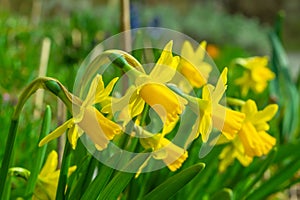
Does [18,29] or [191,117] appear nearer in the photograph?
[191,117]

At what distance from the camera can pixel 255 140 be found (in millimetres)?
773

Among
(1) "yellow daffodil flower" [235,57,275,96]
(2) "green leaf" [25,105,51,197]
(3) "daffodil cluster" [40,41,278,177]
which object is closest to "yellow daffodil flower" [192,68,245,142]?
(3) "daffodil cluster" [40,41,278,177]

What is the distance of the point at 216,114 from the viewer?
0.60 m

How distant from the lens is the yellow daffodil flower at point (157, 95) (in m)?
0.55

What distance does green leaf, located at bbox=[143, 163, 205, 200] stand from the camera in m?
0.59

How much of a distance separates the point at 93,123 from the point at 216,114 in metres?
0.13

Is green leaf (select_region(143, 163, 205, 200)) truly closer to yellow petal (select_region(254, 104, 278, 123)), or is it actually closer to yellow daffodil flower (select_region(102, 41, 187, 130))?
yellow daffodil flower (select_region(102, 41, 187, 130))

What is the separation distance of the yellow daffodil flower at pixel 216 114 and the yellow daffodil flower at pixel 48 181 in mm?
191

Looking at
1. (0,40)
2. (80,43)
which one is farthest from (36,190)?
(80,43)

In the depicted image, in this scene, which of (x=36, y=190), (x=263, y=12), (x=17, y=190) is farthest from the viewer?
(x=263, y=12)

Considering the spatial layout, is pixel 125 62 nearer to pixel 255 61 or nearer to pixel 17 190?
pixel 17 190

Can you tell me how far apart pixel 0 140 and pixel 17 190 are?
0.31 ft

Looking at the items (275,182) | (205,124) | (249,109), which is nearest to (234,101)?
(249,109)

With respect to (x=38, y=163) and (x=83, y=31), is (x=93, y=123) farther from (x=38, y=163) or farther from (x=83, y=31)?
(x=83, y=31)
